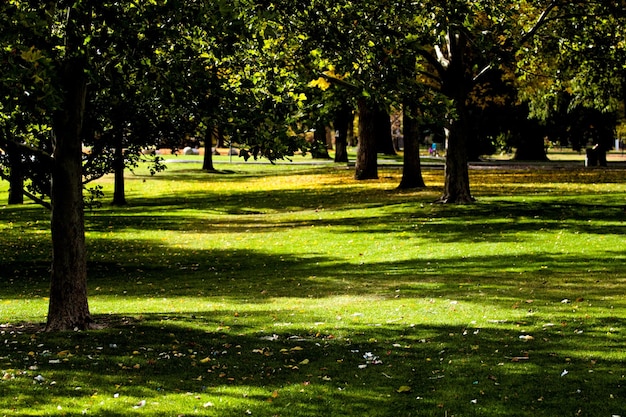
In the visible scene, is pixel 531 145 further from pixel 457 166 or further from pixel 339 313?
pixel 339 313

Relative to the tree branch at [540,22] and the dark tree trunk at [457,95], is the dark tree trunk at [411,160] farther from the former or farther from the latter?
the tree branch at [540,22]

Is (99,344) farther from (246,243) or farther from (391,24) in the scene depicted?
(246,243)

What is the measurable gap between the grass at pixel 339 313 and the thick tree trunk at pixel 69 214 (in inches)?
18.2

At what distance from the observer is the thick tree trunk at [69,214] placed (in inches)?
464

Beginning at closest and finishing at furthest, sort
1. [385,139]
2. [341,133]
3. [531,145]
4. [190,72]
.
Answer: [190,72]
[341,133]
[531,145]
[385,139]

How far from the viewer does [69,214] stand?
1191 centimetres

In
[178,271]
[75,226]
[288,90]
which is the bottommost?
[178,271]

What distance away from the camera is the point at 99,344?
36.6ft

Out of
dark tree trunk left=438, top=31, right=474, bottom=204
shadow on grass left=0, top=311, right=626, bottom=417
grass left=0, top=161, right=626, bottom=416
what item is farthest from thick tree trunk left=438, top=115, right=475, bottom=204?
shadow on grass left=0, top=311, right=626, bottom=417

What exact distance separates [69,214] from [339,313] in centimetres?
418

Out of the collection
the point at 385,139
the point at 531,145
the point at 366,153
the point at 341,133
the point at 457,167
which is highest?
the point at 341,133

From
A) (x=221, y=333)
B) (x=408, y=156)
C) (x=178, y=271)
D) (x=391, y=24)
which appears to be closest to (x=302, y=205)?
(x=408, y=156)

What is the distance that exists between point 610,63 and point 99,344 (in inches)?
643

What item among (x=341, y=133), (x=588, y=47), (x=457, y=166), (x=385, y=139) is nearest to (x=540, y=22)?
(x=588, y=47)
